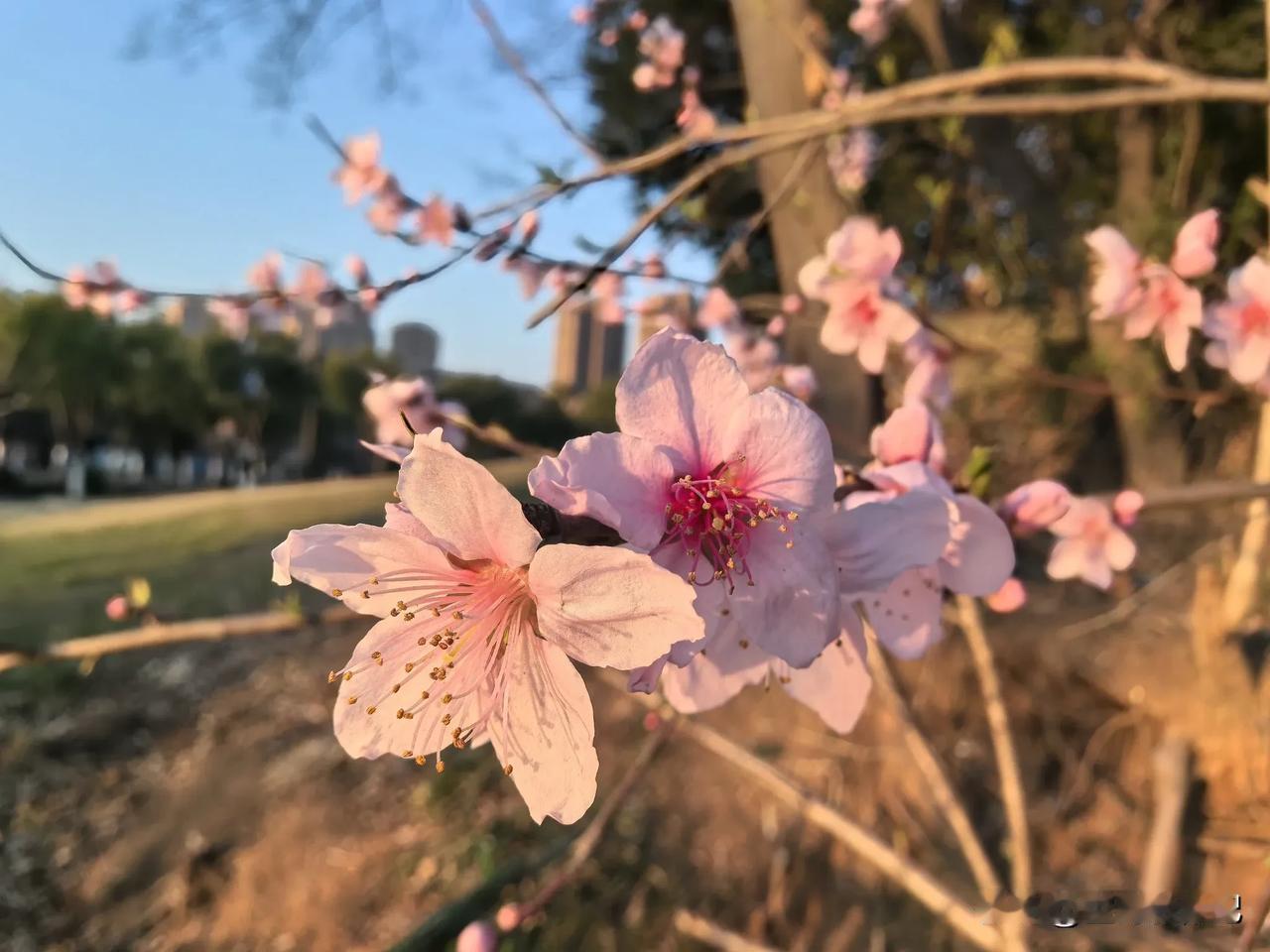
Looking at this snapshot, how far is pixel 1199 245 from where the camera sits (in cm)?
112

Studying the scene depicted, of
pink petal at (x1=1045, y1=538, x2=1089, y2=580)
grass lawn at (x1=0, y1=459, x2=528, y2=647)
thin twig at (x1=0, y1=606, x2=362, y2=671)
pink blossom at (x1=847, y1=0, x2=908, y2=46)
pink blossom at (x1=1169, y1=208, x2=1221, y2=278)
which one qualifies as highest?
pink blossom at (x1=847, y1=0, x2=908, y2=46)

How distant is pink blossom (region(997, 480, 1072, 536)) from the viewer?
0.62m

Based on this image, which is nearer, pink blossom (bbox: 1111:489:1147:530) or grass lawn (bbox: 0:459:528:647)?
pink blossom (bbox: 1111:489:1147:530)

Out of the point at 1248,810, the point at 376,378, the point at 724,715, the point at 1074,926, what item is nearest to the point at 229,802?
the point at 724,715

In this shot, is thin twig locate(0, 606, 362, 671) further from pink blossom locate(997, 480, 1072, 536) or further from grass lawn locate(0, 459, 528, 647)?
grass lawn locate(0, 459, 528, 647)

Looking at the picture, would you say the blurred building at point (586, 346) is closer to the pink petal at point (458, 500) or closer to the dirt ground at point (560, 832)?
the dirt ground at point (560, 832)

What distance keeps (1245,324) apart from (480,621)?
3.88 ft

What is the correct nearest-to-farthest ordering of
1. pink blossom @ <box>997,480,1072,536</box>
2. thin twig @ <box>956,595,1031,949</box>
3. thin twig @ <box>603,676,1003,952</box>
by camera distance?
1. pink blossom @ <box>997,480,1072,536</box>
2. thin twig @ <box>603,676,1003,952</box>
3. thin twig @ <box>956,595,1031,949</box>

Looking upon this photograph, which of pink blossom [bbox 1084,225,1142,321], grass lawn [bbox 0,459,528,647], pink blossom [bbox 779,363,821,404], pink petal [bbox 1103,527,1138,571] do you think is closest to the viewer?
pink petal [bbox 1103,527,1138,571]

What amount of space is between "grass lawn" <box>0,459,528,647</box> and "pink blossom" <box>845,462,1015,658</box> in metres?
3.23

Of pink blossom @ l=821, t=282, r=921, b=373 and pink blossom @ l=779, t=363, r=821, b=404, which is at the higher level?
pink blossom @ l=821, t=282, r=921, b=373

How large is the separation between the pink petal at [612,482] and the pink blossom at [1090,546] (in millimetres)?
640

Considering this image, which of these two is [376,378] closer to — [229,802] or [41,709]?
[229,802]

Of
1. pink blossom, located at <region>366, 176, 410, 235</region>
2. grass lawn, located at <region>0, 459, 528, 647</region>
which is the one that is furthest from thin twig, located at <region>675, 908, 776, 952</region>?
grass lawn, located at <region>0, 459, 528, 647</region>
